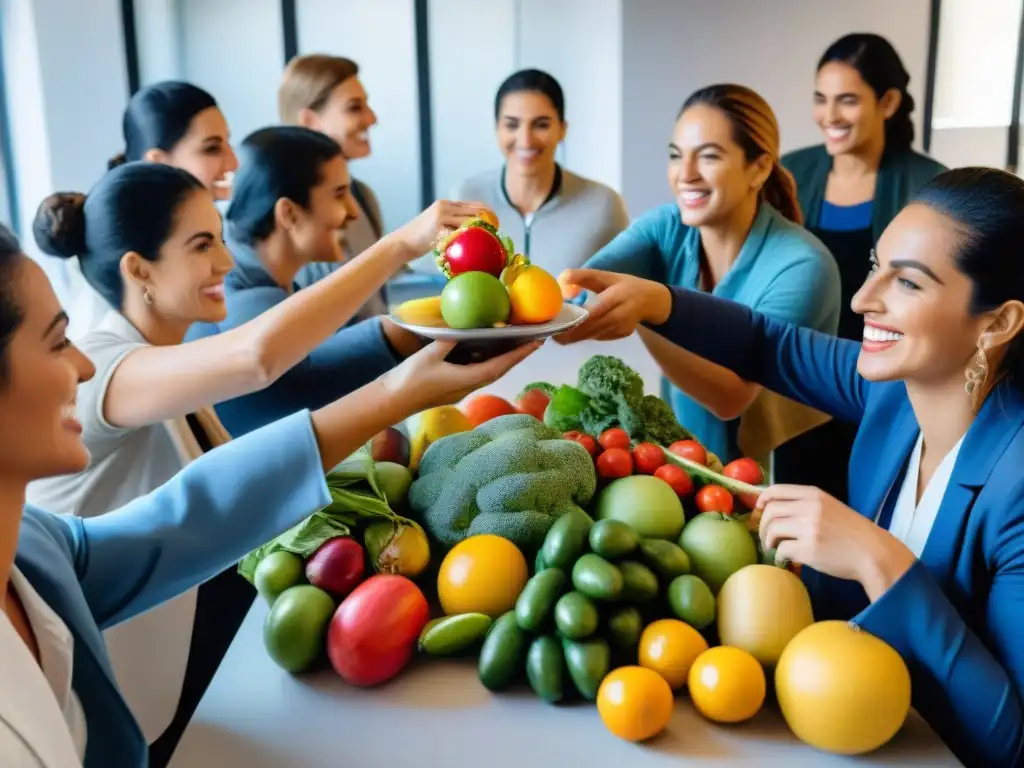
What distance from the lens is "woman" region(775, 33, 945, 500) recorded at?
255 cm

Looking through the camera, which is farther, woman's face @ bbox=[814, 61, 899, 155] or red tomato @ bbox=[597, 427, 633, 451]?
woman's face @ bbox=[814, 61, 899, 155]

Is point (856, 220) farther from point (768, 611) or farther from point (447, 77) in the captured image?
point (447, 77)

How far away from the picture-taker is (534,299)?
128 centimetres

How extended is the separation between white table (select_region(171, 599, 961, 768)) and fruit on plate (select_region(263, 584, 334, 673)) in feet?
0.09

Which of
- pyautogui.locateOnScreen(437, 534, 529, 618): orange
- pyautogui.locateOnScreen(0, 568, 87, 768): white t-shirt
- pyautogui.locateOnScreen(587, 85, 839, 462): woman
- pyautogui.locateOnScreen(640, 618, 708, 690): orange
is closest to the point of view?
pyautogui.locateOnScreen(0, 568, 87, 768): white t-shirt

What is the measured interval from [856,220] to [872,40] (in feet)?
1.71

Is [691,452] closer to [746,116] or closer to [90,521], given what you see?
[90,521]

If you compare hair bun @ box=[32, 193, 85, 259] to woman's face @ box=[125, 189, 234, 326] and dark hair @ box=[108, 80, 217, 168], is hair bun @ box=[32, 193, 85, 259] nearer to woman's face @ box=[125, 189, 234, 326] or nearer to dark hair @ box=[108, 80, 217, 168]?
woman's face @ box=[125, 189, 234, 326]

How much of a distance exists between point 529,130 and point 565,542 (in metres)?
2.20

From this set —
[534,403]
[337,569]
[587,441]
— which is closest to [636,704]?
[337,569]

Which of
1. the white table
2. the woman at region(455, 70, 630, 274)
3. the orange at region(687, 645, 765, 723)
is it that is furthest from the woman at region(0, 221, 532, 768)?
the woman at region(455, 70, 630, 274)

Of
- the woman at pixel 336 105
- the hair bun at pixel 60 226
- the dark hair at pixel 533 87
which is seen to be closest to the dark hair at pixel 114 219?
the hair bun at pixel 60 226

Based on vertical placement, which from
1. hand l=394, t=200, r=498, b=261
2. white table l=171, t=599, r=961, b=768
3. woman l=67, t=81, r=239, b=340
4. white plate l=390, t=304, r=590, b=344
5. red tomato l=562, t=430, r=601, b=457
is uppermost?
woman l=67, t=81, r=239, b=340

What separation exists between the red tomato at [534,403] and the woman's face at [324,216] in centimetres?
62
